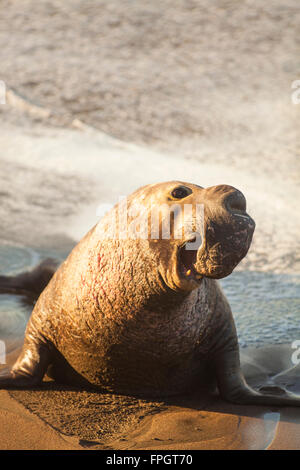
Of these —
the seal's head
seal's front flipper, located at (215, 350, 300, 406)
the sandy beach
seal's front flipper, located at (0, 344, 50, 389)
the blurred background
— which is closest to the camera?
the seal's head

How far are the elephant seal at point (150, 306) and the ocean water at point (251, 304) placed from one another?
2.47ft

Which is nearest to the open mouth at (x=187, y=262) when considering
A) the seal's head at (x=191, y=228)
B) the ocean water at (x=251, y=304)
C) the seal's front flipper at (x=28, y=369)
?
the seal's head at (x=191, y=228)

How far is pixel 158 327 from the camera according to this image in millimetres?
2861

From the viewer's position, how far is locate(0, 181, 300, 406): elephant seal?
97.4 inches

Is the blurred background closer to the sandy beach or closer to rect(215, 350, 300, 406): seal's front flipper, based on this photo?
the sandy beach

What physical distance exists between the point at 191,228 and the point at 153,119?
265 inches

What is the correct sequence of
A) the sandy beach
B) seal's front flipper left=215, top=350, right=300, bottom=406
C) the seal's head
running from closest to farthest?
the seal's head, the sandy beach, seal's front flipper left=215, top=350, right=300, bottom=406

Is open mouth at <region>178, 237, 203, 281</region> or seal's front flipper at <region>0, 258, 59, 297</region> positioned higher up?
seal's front flipper at <region>0, 258, 59, 297</region>

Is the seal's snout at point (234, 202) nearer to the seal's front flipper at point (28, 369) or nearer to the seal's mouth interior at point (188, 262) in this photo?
the seal's mouth interior at point (188, 262)

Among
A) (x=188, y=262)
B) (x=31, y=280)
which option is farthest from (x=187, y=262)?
(x=31, y=280)

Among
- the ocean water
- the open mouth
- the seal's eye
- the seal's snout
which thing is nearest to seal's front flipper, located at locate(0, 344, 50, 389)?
the ocean water

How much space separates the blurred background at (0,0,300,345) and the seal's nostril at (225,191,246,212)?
1672 millimetres

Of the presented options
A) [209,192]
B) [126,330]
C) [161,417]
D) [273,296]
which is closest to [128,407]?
[161,417]

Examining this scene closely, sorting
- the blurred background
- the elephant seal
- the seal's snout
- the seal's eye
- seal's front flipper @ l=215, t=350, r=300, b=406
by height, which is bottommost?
seal's front flipper @ l=215, t=350, r=300, b=406
